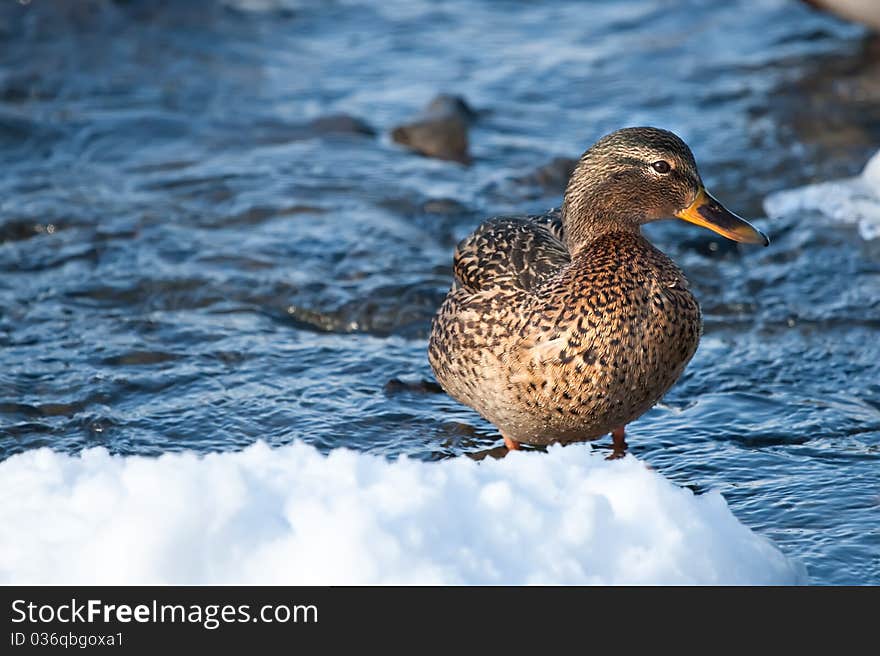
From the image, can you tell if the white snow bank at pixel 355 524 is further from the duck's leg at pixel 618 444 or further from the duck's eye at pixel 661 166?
the duck's eye at pixel 661 166

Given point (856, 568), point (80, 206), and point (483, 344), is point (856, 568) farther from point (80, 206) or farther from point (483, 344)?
point (80, 206)

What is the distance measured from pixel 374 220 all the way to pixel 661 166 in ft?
9.78

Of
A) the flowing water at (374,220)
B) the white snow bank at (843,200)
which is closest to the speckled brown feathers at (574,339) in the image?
the flowing water at (374,220)

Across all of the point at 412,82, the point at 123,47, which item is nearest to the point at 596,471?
the point at 412,82

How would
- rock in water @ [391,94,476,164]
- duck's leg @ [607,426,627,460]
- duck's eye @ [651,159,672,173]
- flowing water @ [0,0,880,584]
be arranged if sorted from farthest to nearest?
1. rock in water @ [391,94,476,164]
2. flowing water @ [0,0,880,584]
3. duck's leg @ [607,426,627,460]
4. duck's eye @ [651,159,672,173]

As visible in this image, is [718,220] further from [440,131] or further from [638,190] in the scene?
[440,131]

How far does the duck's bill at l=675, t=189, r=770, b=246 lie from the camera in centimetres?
575

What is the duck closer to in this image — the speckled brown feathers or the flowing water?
the speckled brown feathers

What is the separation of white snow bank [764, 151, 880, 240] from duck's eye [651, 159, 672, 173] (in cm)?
278

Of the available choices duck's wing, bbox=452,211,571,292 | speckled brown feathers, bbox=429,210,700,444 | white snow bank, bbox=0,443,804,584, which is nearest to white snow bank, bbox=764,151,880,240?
duck's wing, bbox=452,211,571,292
